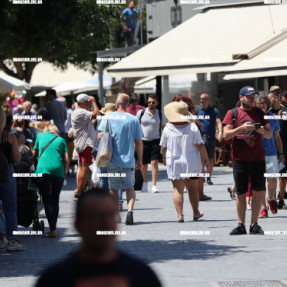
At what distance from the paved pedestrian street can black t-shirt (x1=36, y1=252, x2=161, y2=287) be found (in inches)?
175

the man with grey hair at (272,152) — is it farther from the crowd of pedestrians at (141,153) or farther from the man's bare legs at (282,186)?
the man's bare legs at (282,186)

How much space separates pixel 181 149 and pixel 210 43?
6882 millimetres

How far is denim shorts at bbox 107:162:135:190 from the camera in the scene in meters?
12.1

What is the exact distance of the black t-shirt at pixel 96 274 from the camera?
3.27m

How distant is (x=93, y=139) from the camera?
15320mm

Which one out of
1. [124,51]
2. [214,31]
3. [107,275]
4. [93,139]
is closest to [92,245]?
[107,275]

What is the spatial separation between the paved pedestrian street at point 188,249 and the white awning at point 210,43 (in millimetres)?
3806

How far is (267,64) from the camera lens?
1552cm

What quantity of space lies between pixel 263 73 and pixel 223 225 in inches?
179

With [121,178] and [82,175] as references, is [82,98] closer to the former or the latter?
[82,175]

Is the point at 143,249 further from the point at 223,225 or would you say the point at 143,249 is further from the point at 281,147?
the point at 281,147

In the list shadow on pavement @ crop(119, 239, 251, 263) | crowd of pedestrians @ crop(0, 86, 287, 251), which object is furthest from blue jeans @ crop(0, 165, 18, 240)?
shadow on pavement @ crop(119, 239, 251, 263)

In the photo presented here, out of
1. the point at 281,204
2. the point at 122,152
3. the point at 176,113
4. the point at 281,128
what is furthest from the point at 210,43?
the point at 122,152

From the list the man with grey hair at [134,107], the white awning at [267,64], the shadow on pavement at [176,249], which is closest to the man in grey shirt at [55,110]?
the man with grey hair at [134,107]
